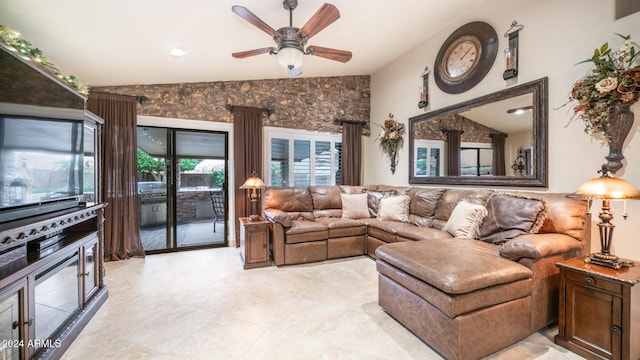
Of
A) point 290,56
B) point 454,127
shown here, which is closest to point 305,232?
point 290,56

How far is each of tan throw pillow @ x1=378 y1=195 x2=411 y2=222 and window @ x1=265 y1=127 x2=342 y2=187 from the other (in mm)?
1511

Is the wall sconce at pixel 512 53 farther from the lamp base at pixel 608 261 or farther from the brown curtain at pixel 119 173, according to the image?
the brown curtain at pixel 119 173

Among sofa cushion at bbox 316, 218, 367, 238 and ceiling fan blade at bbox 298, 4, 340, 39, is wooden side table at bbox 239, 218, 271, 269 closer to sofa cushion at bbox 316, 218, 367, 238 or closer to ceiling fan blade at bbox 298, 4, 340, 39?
sofa cushion at bbox 316, 218, 367, 238

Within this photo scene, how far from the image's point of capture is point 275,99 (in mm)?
4844

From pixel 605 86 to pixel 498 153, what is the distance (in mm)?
1161

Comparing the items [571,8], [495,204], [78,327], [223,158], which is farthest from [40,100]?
[571,8]

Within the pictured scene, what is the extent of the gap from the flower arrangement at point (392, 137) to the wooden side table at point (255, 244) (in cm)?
270

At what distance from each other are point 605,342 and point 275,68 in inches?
181

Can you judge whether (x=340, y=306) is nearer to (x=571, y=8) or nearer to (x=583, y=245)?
(x=583, y=245)

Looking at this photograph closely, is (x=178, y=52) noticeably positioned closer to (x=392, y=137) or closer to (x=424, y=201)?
(x=392, y=137)

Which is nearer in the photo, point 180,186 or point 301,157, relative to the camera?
point 180,186

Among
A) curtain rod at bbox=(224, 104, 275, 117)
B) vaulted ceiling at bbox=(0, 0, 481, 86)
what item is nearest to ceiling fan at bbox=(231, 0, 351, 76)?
vaulted ceiling at bbox=(0, 0, 481, 86)

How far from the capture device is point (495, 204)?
2703 mm

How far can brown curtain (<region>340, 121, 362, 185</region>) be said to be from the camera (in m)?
5.31
